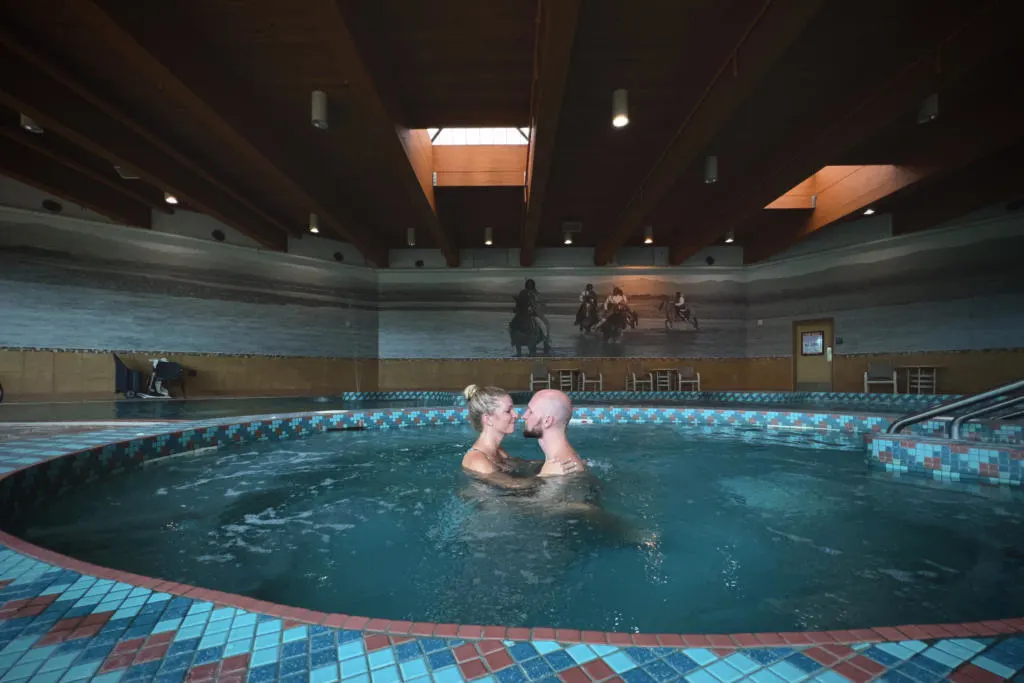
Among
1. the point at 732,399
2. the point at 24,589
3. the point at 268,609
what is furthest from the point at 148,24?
the point at 732,399

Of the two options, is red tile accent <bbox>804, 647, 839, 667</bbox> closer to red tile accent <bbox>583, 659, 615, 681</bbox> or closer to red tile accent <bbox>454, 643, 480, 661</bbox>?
red tile accent <bbox>583, 659, 615, 681</bbox>

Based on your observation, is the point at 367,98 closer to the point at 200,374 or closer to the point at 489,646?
the point at 489,646

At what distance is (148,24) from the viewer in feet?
13.7

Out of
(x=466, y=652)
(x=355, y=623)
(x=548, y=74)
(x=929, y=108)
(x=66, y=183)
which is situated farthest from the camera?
(x=66, y=183)

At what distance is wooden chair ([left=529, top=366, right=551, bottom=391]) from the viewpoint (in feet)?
40.9

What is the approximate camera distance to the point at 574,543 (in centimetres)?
245

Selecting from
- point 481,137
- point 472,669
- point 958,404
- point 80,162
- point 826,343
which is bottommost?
point 472,669

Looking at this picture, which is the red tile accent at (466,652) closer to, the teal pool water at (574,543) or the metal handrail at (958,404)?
the teal pool water at (574,543)

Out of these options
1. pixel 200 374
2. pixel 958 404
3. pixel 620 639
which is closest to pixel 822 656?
pixel 620 639

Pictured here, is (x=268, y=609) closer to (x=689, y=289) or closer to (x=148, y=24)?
(x=148, y=24)

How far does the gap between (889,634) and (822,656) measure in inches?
7.9

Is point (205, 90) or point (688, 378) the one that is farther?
point (688, 378)

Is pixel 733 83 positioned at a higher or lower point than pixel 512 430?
higher

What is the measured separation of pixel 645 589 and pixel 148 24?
5819mm
